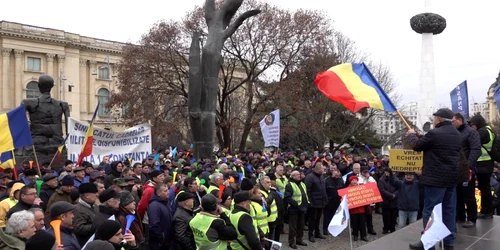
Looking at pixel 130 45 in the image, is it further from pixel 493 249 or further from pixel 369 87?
pixel 493 249

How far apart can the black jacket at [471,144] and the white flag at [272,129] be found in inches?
400

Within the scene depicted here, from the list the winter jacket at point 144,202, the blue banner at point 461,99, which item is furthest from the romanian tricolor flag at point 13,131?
the blue banner at point 461,99

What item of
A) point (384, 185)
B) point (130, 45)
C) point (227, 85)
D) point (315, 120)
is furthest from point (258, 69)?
point (384, 185)

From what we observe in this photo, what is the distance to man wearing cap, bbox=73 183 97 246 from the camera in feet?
15.8

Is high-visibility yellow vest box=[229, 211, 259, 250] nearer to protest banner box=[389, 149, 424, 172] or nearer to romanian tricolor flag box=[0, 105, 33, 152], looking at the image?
romanian tricolor flag box=[0, 105, 33, 152]

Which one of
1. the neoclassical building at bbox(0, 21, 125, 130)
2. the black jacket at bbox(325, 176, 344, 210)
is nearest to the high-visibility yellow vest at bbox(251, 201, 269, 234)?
the black jacket at bbox(325, 176, 344, 210)

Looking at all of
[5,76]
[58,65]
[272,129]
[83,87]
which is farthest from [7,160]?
[83,87]

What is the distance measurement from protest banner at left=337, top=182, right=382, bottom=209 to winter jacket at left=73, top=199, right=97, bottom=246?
4.88 meters

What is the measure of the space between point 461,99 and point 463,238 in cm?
611

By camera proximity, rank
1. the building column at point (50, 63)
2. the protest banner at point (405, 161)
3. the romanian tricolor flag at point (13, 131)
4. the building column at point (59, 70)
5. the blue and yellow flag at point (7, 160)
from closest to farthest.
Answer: the romanian tricolor flag at point (13, 131), the blue and yellow flag at point (7, 160), the protest banner at point (405, 161), the building column at point (50, 63), the building column at point (59, 70)

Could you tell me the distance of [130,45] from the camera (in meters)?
27.5

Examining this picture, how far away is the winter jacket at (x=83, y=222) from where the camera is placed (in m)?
4.79

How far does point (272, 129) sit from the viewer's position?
16.1 m

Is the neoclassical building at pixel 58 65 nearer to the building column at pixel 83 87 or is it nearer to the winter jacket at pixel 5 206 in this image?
the building column at pixel 83 87
